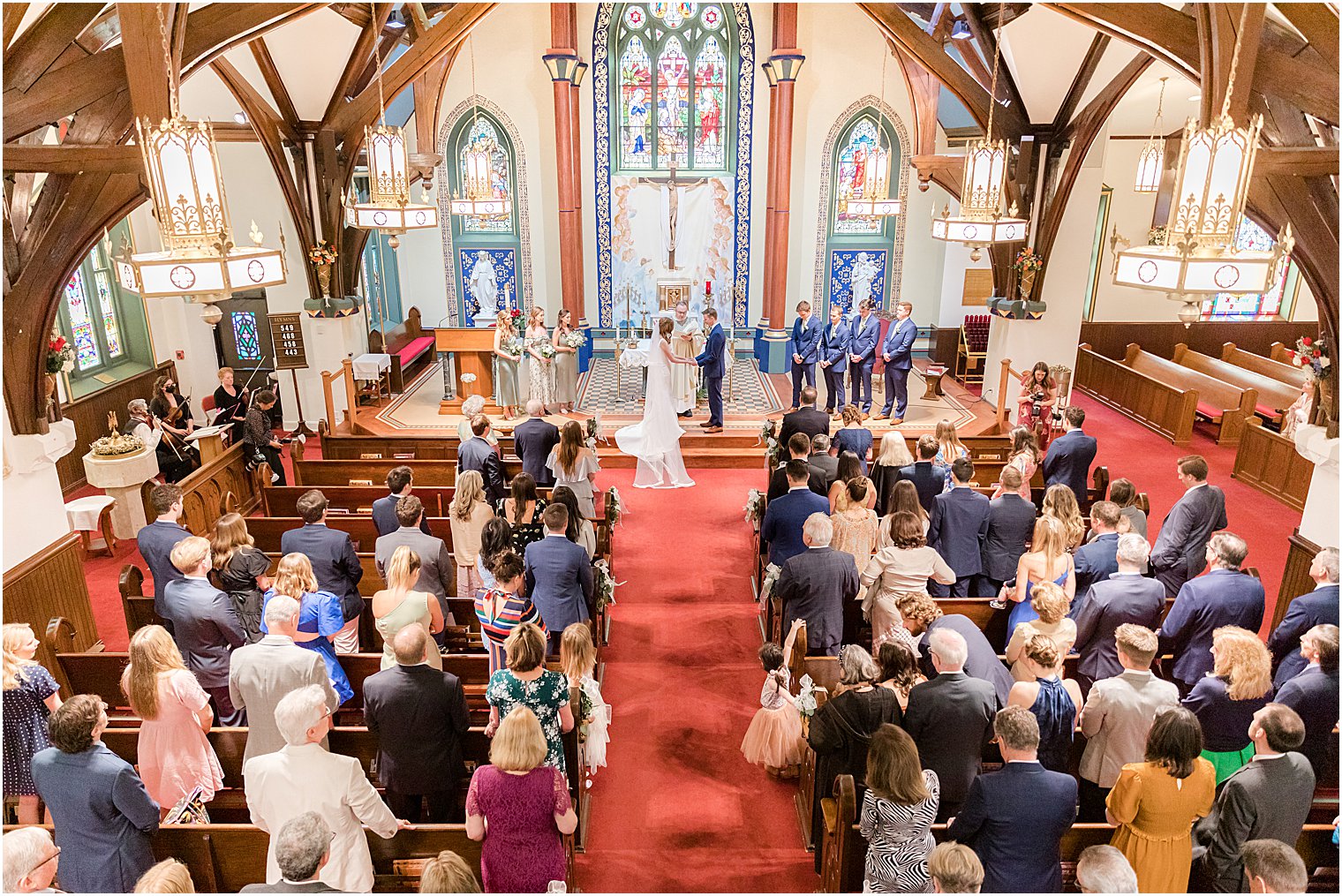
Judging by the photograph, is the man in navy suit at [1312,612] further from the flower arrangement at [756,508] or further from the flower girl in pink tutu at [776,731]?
the flower arrangement at [756,508]

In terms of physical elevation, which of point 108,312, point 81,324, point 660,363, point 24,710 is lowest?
point 24,710

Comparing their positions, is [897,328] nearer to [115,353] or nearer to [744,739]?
[744,739]

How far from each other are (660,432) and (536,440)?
3.08 m

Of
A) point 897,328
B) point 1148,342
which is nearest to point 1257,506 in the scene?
point 897,328

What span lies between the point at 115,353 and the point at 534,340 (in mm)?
6378

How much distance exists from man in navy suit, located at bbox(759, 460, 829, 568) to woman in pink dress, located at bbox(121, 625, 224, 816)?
3.74 m

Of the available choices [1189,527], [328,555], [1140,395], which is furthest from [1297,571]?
[328,555]

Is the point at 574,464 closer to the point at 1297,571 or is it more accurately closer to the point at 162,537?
the point at 162,537

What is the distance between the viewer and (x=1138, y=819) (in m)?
3.56

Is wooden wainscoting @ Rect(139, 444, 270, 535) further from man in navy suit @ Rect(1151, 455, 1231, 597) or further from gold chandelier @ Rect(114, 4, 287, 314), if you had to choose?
man in navy suit @ Rect(1151, 455, 1231, 597)

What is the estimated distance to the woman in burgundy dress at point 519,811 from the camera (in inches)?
135

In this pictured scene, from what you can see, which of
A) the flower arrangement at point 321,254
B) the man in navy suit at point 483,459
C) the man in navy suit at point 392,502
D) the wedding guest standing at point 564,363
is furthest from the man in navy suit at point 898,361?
the flower arrangement at point 321,254

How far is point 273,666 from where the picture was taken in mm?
4262

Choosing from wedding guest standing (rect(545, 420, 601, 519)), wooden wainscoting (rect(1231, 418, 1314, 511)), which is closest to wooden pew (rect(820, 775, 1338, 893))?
wedding guest standing (rect(545, 420, 601, 519))
